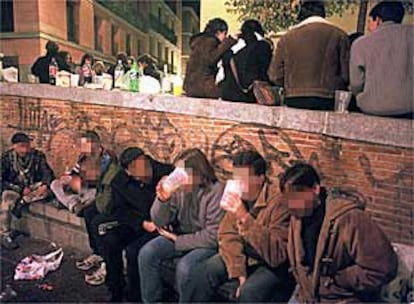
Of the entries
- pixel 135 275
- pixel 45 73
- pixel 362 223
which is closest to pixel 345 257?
pixel 362 223

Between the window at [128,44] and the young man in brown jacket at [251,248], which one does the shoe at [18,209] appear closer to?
the window at [128,44]

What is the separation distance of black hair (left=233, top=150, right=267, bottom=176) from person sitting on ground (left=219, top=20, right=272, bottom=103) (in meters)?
0.43

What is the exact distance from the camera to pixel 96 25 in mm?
3463

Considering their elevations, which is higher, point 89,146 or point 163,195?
point 89,146

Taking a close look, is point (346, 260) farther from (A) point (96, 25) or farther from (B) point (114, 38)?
(A) point (96, 25)

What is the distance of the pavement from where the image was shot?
2920mm

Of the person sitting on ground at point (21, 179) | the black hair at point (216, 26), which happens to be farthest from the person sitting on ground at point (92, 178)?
the black hair at point (216, 26)

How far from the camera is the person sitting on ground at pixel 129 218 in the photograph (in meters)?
2.81

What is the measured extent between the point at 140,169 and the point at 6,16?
1.49 metres

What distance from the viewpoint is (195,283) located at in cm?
246

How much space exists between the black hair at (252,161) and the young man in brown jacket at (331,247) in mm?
207

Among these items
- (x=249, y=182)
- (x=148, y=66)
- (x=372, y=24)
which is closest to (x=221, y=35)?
(x=148, y=66)

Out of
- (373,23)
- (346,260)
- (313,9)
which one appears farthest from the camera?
(313,9)

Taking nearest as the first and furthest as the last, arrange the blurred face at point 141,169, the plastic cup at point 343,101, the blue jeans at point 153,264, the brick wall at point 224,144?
the brick wall at point 224,144 → the plastic cup at point 343,101 → the blue jeans at point 153,264 → the blurred face at point 141,169
